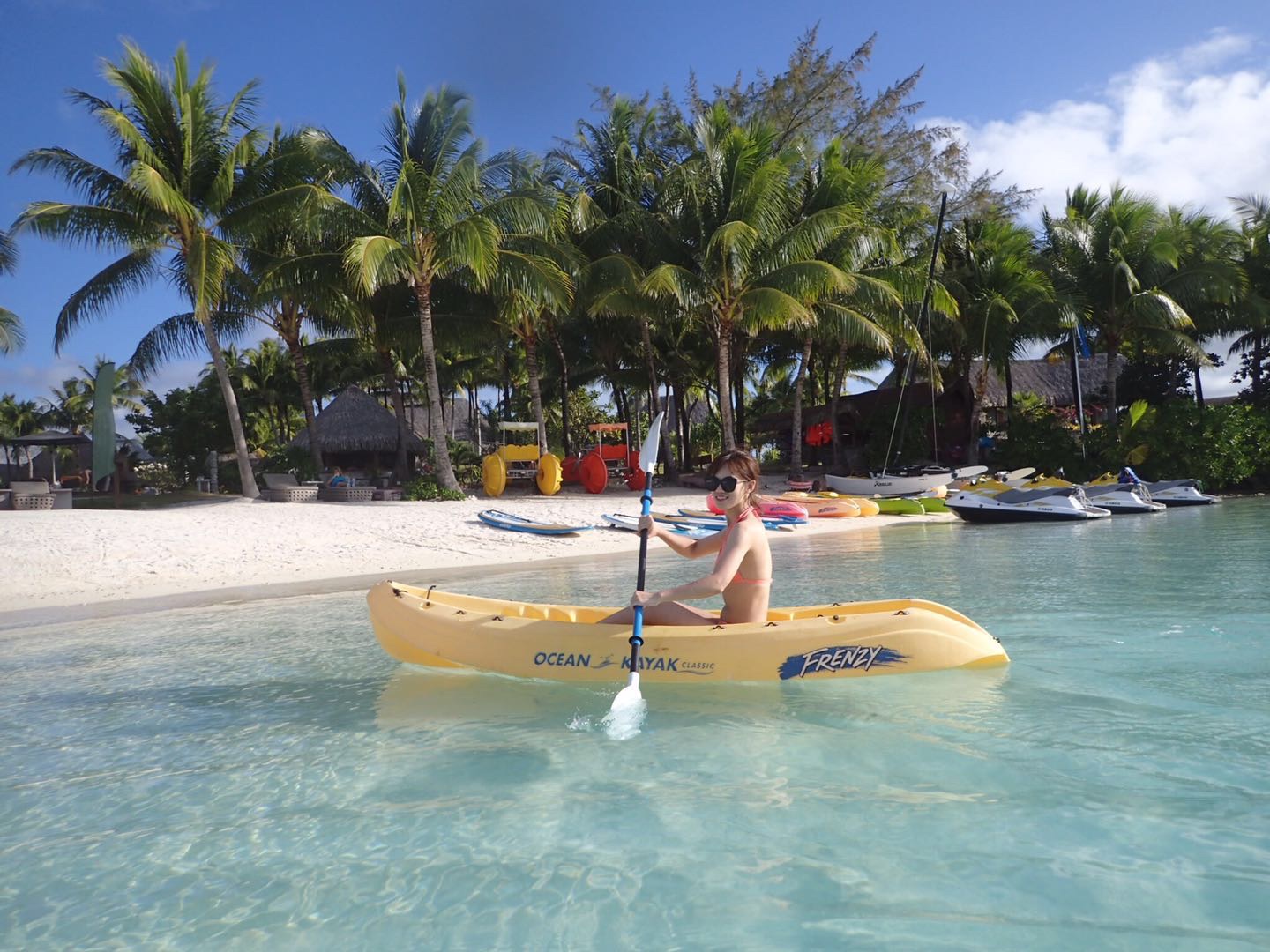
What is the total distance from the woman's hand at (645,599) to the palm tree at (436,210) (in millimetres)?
13075

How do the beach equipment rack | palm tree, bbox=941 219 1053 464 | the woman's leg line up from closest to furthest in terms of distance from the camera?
the woman's leg → the beach equipment rack → palm tree, bbox=941 219 1053 464

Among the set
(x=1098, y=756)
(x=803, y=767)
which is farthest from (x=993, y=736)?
(x=803, y=767)

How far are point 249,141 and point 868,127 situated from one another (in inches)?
686

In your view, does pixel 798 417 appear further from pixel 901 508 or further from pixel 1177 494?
pixel 1177 494

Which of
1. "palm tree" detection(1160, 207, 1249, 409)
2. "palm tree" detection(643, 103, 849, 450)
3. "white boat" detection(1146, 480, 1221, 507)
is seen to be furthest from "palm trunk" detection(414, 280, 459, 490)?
"palm tree" detection(1160, 207, 1249, 409)

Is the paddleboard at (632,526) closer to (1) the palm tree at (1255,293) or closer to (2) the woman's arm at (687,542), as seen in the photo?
(2) the woman's arm at (687,542)

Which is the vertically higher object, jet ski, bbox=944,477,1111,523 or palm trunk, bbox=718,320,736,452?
palm trunk, bbox=718,320,736,452

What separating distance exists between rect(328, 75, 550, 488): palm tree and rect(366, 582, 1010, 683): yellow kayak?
12655mm

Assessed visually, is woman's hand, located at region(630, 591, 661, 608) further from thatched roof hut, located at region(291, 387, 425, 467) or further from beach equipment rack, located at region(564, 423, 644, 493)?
thatched roof hut, located at region(291, 387, 425, 467)

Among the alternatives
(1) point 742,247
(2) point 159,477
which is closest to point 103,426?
(2) point 159,477

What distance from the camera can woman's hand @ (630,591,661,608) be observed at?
15.8 ft

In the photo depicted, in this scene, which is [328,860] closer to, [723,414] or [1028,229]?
[723,414]

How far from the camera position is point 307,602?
9.10m

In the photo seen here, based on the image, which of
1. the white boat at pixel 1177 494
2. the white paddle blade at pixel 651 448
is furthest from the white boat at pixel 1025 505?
the white paddle blade at pixel 651 448
